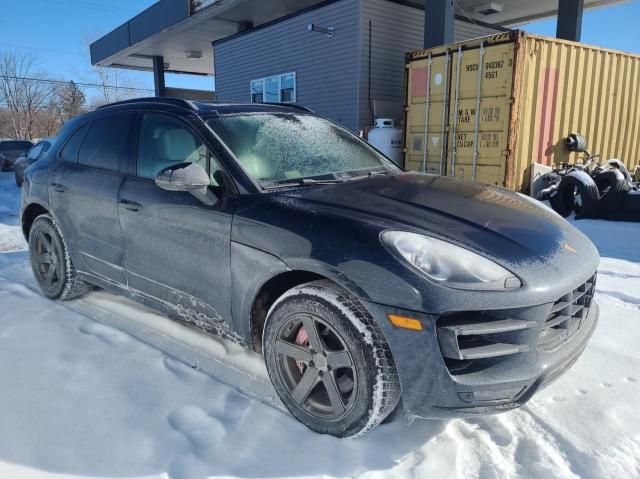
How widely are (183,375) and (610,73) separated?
9.94 meters

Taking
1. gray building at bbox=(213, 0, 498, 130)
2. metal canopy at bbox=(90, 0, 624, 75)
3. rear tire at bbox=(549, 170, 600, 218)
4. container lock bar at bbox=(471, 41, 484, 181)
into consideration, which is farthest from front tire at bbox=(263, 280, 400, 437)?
metal canopy at bbox=(90, 0, 624, 75)

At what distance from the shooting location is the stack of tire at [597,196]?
705cm

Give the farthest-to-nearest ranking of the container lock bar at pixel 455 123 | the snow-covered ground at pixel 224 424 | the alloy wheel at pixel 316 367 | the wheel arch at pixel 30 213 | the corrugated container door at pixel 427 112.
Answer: the corrugated container door at pixel 427 112
the container lock bar at pixel 455 123
the wheel arch at pixel 30 213
the alloy wheel at pixel 316 367
the snow-covered ground at pixel 224 424

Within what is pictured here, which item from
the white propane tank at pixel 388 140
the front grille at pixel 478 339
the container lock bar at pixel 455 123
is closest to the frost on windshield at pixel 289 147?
the front grille at pixel 478 339

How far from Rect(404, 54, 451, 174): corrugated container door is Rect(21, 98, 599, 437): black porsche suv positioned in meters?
6.27

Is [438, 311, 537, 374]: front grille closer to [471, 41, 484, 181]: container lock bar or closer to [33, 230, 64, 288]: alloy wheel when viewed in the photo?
[33, 230, 64, 288]: alloy wheel

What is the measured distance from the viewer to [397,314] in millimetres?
2031

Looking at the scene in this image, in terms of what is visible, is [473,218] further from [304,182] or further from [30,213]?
[30,213]

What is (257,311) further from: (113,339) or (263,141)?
(113,339)

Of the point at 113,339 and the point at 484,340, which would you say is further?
the point at 113,339

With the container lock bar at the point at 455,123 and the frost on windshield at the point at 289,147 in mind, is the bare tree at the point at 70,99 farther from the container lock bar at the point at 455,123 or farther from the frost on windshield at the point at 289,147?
the frost on windshield at the point at 289,147

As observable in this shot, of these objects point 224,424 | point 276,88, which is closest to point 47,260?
point 224,424

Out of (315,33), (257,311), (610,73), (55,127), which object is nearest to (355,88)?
(315,33)

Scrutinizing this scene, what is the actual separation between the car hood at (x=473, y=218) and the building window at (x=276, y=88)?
38.7ft
